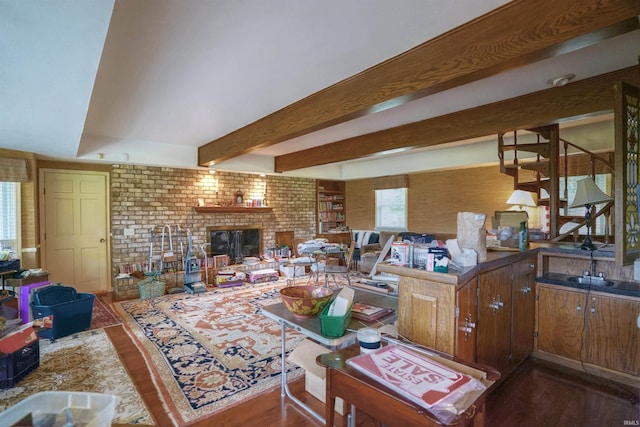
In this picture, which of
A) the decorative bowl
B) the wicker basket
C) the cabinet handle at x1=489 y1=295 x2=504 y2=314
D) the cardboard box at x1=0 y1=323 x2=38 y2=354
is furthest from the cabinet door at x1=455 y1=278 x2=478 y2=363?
the wicker basket

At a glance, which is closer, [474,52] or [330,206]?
[474,52]

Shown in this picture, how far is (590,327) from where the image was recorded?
265cm

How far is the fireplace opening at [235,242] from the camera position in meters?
6.47

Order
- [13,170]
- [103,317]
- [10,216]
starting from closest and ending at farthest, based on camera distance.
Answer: [103,317] → [13,170] → [10,216]

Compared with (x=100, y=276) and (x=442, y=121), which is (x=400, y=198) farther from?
(x=100, y=276)

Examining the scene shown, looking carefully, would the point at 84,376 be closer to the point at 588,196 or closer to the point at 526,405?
the point at 526,405

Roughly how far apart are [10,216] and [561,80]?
22.6 feet

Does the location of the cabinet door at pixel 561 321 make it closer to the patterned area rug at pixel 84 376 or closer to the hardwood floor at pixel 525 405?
the hardwood floor at pixel 525 405

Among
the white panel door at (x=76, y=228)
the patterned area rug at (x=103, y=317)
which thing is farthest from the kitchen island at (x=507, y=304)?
the white panel door at (x=76, y=228)

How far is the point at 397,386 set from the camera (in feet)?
3.76

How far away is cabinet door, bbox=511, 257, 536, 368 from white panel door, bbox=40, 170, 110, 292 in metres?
6.10

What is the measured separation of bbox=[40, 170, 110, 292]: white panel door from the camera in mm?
4949

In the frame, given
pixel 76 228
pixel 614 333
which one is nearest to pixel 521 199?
pixel 614 333

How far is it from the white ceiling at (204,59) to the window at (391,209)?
358 centimetres
